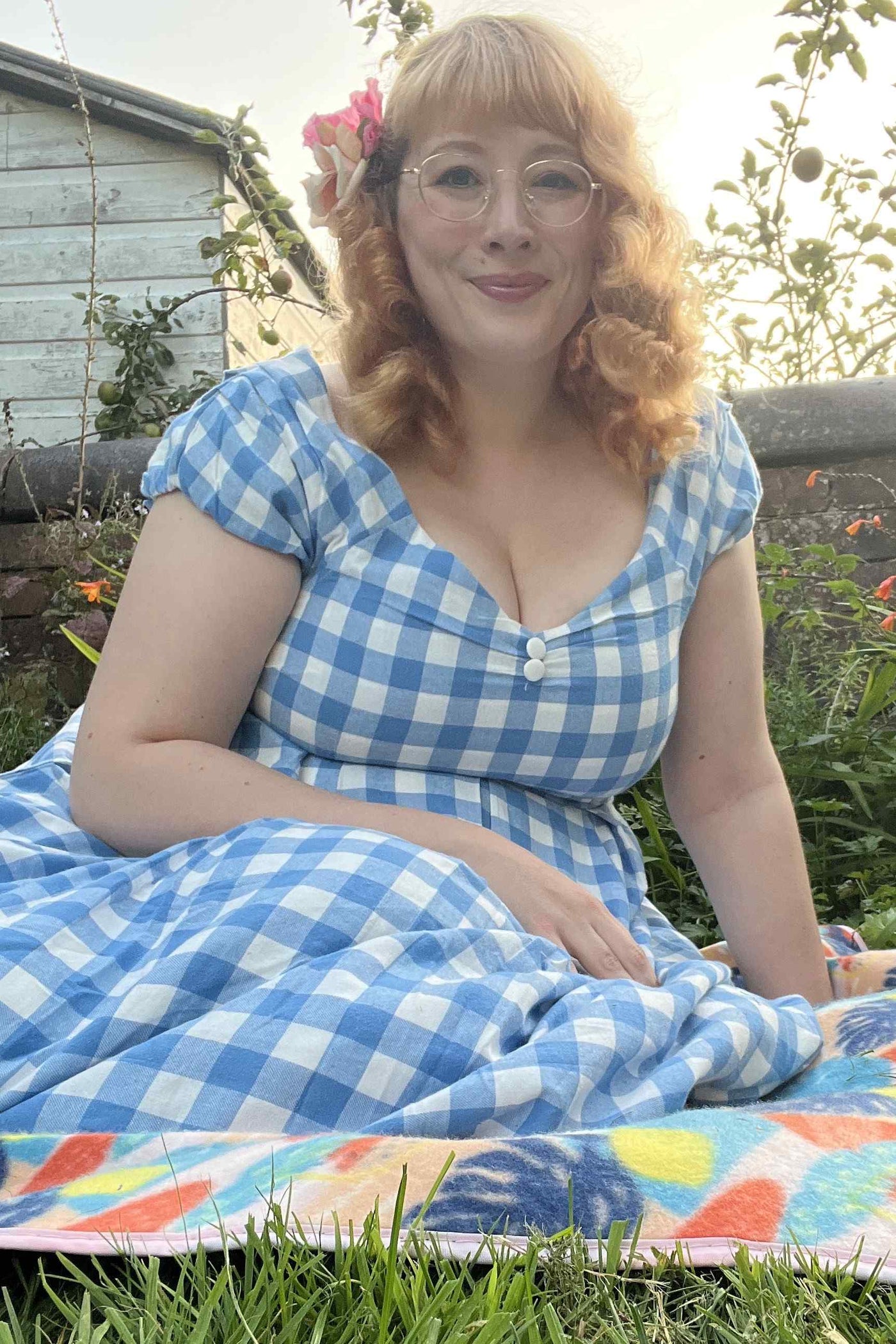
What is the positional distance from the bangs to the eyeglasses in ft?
0.15

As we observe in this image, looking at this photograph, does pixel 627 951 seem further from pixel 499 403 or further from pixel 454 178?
pixel 454 178

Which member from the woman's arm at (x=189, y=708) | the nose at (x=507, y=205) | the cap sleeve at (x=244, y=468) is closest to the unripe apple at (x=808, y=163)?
the nose at (x=507, y=205)

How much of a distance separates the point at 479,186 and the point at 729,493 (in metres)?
0.60

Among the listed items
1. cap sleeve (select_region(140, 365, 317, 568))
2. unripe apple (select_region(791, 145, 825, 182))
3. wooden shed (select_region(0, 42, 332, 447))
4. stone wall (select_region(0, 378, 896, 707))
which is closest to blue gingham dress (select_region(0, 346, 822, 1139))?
cap sleeve (select_region(140, 365, 317, 568))

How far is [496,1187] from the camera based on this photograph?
825mm

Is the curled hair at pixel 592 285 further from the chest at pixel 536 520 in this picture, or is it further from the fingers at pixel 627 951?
the fingers at pixel 627 951

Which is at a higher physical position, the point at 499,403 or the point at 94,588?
the point at 499,403

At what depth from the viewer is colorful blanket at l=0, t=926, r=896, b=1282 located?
799 mm

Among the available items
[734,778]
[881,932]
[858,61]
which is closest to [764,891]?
[734,778]

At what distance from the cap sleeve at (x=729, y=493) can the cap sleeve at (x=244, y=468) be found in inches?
25.1

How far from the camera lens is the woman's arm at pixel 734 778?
5.72 feet

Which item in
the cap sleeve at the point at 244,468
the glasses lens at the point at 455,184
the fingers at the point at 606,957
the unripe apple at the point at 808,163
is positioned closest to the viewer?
the fingers at the point at 606,957

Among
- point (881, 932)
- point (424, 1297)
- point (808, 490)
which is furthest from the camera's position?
point (808, 490)

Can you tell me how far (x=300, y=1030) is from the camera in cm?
102
